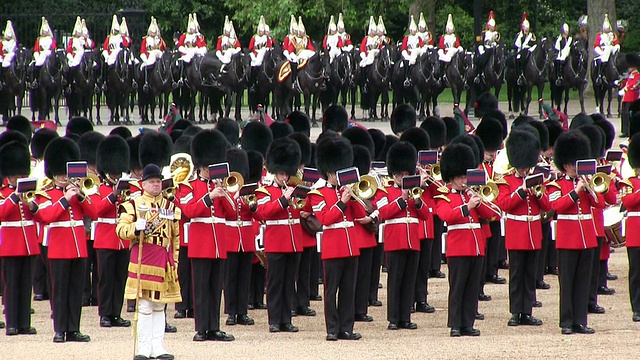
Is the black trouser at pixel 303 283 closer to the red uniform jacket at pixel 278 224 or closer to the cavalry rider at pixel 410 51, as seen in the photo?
the red uniform jacket at pixel 278 224

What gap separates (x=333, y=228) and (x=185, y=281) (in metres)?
1.56

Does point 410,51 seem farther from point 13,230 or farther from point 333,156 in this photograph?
point 13,230

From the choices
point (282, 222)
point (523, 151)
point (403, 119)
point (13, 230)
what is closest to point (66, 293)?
point (13, 230)

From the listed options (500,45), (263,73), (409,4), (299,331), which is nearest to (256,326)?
(299,331)

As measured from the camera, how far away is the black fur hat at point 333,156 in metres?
8.95

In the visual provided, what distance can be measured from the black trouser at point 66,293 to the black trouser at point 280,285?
1251 mm

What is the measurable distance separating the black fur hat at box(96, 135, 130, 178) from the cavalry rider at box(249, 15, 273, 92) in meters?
12.7

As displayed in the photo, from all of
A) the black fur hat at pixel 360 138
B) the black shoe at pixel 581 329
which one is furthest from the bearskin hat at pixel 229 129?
the black shoe at pixel 581 329

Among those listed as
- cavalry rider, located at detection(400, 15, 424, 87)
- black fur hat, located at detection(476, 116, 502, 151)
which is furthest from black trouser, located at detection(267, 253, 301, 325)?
cavalry rider, located at detection(400, 15, 424, 87)

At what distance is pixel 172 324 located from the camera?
948 centimetres

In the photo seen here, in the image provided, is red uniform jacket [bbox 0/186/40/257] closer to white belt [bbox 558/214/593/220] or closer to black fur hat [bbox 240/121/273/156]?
black fur hat [bbox 240/121/273/156]

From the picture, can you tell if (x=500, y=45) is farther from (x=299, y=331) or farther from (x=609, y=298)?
(x=299, y=331)

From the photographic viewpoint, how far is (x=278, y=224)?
917 cm

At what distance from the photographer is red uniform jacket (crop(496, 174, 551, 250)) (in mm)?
9203
